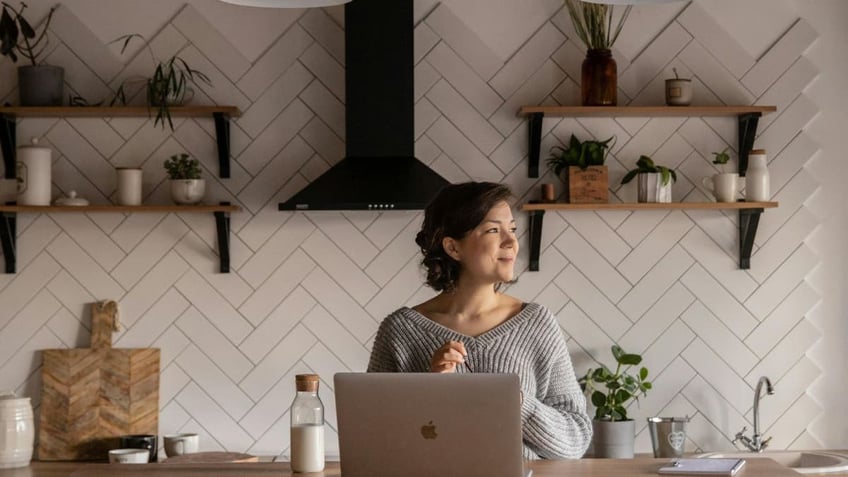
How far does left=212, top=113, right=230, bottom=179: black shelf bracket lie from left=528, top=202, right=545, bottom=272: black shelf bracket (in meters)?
1.12

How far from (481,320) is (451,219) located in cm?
26

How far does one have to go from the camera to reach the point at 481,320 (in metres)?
2.69

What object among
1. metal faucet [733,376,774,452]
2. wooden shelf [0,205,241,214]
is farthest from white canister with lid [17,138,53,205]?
metal faucet [733,376,774,452]

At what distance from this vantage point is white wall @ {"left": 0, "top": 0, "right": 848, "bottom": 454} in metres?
3.99

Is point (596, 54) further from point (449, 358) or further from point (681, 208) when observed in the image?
point (449, 358)

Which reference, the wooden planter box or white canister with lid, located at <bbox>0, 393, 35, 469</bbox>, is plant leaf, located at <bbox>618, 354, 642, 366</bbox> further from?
white canister with lid, located at <bbox>0, 393, 35, 469</bbox>

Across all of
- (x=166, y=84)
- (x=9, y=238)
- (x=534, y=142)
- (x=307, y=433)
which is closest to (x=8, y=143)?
(x=9, y=238)

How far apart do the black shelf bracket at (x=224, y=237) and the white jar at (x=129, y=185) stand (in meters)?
0.29

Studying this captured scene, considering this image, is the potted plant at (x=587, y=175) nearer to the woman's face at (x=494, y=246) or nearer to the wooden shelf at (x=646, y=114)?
the wooden shelf at (x=646, y=114)

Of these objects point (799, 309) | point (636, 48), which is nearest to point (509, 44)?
point (636, 48)

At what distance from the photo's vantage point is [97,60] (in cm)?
403

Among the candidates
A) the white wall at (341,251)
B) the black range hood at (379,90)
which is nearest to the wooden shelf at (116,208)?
the white wall at (341,251)

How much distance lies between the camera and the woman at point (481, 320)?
2.60 metres

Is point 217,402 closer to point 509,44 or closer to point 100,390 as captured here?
point 100,390
